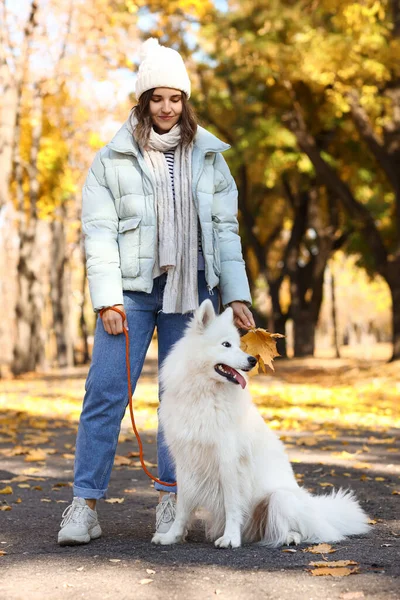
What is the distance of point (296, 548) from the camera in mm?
4535

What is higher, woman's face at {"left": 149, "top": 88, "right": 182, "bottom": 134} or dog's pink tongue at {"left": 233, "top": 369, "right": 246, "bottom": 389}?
woman's face at {"left": 149, "top": 88, "right": 182, "bottom": 134}

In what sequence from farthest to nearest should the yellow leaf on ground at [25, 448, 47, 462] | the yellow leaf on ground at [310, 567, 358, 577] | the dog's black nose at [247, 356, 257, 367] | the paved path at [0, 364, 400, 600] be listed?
the yellow leaf on ground at [25, 448, 47, 462], the dog's black nose at [247, 356, 257, 367], the yellow leaf on ground at [310, 567, 358, 577], the paved path at [0, 364, 400, 600]

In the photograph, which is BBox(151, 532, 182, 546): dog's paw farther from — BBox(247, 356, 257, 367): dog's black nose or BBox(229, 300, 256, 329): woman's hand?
BBox(229, 300, 256, 329): woman's hand

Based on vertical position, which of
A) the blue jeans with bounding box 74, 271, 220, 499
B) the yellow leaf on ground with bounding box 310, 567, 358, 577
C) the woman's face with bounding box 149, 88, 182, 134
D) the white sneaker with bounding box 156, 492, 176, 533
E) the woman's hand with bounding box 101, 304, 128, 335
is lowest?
the yellow leaf on ground with bounding box 310, 567, 358, 577

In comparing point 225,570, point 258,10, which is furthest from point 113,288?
point 258,10


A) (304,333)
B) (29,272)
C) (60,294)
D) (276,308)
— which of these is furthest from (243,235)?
(29,272)

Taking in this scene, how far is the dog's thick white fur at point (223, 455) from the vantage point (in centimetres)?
463

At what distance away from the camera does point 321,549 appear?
4.44 m

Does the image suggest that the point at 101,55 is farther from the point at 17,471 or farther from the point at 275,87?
the point at 17,471

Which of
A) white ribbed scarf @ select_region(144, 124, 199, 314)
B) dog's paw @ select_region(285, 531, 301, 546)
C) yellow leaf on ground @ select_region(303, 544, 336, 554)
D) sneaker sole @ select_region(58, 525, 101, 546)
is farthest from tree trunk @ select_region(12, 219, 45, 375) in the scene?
yellow leaf on ground @ select_region(303, 544, 336, 554)

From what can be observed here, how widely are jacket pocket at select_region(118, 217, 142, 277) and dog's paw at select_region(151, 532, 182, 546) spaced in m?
1.50

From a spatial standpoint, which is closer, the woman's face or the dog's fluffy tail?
the dog's fluffy tail

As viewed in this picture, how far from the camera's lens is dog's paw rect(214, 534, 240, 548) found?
4609mm

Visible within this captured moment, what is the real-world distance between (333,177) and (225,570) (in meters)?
18.3
